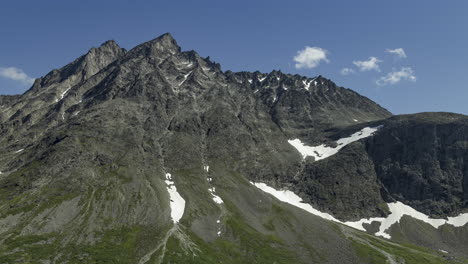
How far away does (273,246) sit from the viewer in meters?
196

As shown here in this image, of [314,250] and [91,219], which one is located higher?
[91,219]

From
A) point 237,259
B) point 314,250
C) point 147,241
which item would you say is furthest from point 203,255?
point 314,250

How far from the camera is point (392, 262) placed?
186875 millimetres

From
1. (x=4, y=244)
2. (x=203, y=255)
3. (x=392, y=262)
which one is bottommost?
(x=392, y=262)

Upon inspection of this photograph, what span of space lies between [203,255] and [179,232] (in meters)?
22.2

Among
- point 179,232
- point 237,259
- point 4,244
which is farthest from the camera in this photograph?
point 179,232

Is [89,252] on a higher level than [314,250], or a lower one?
higher

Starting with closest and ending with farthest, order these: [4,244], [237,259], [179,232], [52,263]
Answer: [52,263] → [4,244] → [237,259] → [179,232]

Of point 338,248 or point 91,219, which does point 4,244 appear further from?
point 338,248

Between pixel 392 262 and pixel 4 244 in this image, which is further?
pixel 392 262

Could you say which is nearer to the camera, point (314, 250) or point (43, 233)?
point (43, 233)

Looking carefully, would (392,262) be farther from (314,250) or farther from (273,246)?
(273,246)

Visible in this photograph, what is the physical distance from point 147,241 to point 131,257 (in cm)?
1462

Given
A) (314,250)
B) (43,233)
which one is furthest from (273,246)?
(43,233)
